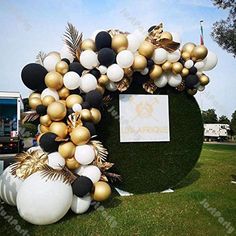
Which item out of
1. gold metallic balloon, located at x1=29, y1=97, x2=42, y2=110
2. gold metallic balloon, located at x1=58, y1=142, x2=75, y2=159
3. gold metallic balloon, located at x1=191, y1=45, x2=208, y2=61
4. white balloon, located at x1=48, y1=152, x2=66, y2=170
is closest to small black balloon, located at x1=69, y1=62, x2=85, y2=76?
gold metallic balloon, located at x1=29, y1=97, x2=42, y2=110

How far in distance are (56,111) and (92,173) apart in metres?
1.03

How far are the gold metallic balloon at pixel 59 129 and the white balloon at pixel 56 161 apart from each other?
29 centimetres

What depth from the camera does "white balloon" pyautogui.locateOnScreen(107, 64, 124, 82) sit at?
15.4 feet

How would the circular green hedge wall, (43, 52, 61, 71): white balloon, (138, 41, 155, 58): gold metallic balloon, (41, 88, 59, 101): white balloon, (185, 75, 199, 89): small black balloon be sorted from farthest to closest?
(185, 75, 199, 89): small black balloon < the circular green hedge wall < (138, 41, 155, 58): gold metallic balloon < (43, 52, 61, 71): white balloon < (41, 88, 59, 101): white balloon

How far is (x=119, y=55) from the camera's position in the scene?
4738 millimetres

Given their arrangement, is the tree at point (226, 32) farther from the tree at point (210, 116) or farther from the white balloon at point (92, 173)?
the tree at point (210, 116)

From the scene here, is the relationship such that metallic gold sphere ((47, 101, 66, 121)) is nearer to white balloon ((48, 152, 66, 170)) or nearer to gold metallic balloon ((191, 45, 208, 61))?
white balloon ((48, 152, 66, 170))

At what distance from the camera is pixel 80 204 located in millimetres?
4234

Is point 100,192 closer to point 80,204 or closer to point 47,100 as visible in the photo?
point 80,204

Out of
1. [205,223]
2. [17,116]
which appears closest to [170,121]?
[205,223]

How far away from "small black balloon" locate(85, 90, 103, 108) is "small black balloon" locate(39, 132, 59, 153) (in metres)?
0.75

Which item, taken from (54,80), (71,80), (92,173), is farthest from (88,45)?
(92,173)

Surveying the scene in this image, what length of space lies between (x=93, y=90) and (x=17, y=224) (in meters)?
2.17

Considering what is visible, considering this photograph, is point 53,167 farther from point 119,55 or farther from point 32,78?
point 119,55
